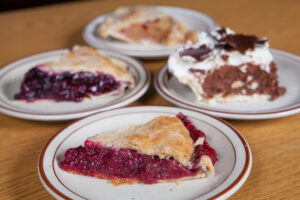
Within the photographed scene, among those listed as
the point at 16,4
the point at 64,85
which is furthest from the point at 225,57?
the point at 16,4

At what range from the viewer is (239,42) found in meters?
2.03

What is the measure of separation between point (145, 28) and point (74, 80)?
38.0 inches

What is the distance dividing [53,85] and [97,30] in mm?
981

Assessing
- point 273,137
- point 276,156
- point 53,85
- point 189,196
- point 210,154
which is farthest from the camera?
point 53,85

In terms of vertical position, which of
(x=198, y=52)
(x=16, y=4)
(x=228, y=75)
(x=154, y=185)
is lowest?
(x=16, y=4)

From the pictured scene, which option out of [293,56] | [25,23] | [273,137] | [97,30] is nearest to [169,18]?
[97,30]

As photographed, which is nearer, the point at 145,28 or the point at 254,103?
the point at 254,103

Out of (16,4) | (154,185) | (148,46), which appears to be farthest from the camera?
(16,4)

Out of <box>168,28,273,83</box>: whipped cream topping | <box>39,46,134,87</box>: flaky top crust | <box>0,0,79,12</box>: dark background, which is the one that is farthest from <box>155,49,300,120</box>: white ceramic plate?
<box>0,0,79,12</box>: dark background

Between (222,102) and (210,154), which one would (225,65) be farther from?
(210,154)

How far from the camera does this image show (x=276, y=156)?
1561mm

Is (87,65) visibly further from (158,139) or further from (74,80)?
(158,139)

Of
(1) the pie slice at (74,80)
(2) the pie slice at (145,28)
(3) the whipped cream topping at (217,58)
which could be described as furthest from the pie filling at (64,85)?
(2) the pie slice at (145,28)

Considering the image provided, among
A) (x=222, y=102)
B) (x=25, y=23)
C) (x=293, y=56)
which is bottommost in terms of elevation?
(x=25, y=23)
